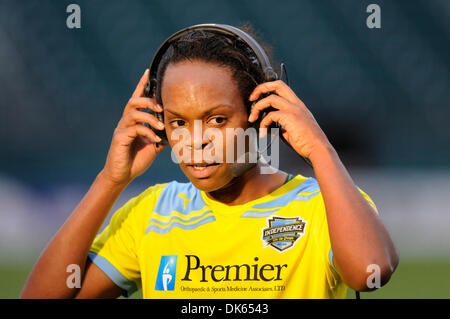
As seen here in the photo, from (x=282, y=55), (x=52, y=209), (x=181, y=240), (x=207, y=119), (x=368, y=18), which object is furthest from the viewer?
(x=282, y=55)

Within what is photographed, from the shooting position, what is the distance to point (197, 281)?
1644 mm

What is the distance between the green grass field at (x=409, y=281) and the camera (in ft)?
12.9

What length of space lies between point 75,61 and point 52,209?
2199mm

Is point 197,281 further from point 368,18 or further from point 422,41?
point 422,41

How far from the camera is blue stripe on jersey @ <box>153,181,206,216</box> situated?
5.91ft

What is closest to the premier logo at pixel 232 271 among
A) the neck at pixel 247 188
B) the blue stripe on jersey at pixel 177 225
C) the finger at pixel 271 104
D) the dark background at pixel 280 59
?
the blue stripe on jersey at pixel 177 225

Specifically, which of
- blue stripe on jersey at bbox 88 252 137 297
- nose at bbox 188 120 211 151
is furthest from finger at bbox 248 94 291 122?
blue stripe on jersey at bbox 88 252 137 297

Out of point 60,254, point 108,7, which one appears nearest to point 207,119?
point 60,254

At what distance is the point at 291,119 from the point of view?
149 centimetres

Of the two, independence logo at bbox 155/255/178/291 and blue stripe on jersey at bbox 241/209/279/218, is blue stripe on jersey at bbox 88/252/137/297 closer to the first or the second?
independence logo at bbox 155/255/178/291

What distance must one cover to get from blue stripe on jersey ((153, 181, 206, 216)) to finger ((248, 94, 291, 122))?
1.29 ft

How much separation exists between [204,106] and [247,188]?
0.34 metres
